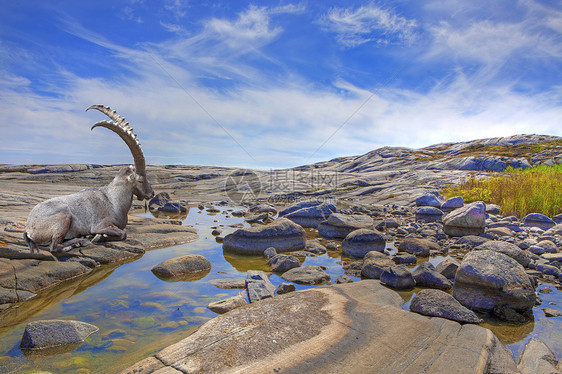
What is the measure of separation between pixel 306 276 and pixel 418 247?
15.5 ft

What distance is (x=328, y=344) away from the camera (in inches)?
153

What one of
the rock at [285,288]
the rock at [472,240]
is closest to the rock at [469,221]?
the rock at [472,240]

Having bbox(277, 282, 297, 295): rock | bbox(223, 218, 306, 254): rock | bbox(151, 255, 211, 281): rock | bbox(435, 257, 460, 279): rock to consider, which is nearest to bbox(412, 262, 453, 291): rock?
bbox(435, 257, 460, 279): rock

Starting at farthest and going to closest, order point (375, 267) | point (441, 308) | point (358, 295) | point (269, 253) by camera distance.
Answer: point (269, 253) < point (375, 267) < point (358, 295) < point (441, 308)

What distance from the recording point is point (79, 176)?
2341 inches

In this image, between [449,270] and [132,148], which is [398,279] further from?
[132,148]

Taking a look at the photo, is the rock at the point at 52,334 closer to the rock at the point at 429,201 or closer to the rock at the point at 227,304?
the rock at the point at 227,304

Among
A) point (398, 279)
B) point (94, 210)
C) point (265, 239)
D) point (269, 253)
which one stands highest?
point (94, 210)

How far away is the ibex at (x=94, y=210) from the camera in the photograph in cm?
770

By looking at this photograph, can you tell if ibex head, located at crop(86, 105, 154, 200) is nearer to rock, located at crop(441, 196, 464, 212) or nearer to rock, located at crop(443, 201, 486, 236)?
rock, located at crop(443, 201, 486, 236)

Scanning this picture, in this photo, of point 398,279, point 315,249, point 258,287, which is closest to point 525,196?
point 315,249

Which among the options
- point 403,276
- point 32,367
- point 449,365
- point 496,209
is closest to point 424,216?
point 496,209

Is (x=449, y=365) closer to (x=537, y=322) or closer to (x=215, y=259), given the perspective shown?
(x=537, y=322)

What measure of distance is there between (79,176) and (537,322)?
69.6 m
